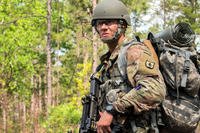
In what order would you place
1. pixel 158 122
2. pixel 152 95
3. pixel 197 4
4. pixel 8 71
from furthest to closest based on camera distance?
pixel 197 4 → pixel 8 71 → pixel 158 122 → pixel 152 95

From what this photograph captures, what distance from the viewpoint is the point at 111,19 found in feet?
11.9

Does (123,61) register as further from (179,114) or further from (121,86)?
(179,114)

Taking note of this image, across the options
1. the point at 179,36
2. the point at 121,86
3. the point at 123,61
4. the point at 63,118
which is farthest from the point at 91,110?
the point at 63,118

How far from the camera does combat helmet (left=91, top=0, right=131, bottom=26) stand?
11.9 ft

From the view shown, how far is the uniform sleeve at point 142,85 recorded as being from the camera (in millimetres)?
3188

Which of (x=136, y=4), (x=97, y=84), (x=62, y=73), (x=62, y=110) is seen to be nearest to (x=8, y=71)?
(x=136, y=4)

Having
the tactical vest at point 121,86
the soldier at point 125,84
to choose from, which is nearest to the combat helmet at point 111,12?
the soldier at point 125,84

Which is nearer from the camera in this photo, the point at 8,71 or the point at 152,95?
the point at 152,95

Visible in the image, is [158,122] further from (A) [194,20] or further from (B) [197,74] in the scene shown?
(A) [194,20]

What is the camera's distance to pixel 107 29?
3590 millimetres

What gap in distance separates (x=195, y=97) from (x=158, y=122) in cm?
33

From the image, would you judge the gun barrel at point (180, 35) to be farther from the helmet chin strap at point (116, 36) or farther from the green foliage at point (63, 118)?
the green foliage at point (63, 118)

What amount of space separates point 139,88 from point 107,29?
0.60 meters

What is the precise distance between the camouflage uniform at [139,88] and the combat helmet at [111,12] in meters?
0.38
